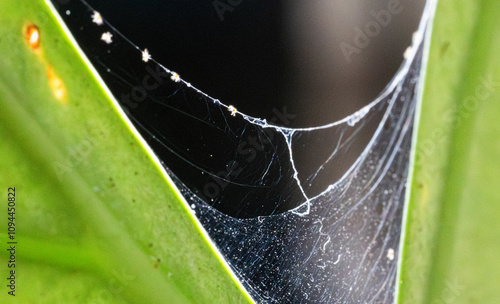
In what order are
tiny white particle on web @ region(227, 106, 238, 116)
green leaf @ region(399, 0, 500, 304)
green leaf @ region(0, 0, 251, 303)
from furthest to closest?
tiny white particle on web @ region(227, 106, 238, 116) < green leaf @ region(399, 0, 500, 304) < green leaf @ region(0, 0, 251, 303)

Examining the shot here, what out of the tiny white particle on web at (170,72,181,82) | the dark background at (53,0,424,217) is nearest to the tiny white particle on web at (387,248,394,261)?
the dark background at (53,0,424,217)

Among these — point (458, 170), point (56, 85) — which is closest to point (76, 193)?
point (56, 85)

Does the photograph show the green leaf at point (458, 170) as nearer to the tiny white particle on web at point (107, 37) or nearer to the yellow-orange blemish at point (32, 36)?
the tiny white particle on web at point (107, 37)

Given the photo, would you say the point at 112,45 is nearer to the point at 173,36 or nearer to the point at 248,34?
the point at 173,36

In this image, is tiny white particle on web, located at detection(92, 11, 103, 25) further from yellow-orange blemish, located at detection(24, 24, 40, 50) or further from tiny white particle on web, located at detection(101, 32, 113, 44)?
yellow-orange blemish, located at detection(24, 24, 40, 50)

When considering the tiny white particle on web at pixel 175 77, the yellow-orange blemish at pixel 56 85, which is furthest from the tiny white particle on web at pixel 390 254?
the yellow-orange blemish at pixel 56 85
